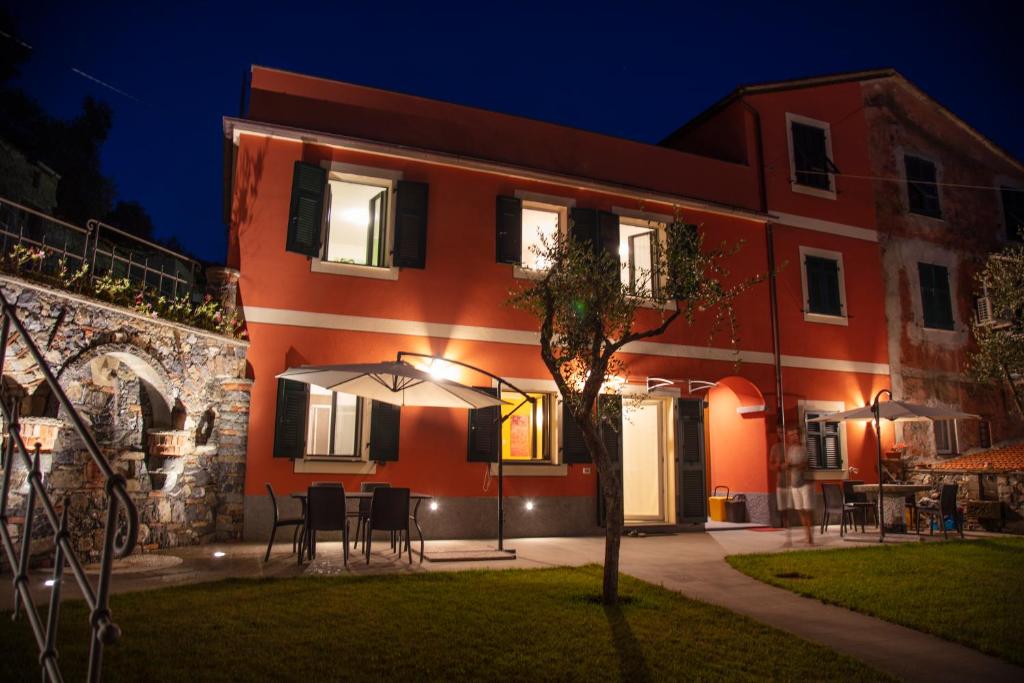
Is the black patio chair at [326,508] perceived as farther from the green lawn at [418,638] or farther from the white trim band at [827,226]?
the white trim band at [827,226]

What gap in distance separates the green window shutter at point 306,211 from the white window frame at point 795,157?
9066mm

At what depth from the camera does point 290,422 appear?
9.55 metres

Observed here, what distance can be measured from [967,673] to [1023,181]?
654 inches

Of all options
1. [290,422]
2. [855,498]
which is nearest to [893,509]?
[855,498]

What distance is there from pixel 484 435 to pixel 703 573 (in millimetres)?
3890

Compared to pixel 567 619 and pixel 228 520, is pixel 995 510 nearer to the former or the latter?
pixel 567 619

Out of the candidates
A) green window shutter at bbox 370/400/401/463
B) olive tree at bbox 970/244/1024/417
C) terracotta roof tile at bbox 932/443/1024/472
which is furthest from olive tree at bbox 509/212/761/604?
A: terracotta roof tile at bbox 932/443/1024/472

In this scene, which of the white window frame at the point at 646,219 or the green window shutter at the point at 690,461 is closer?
the green window shutter at the point at 690,461

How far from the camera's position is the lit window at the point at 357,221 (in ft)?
35.5

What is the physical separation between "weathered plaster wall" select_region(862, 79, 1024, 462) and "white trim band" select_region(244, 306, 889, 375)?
1480mm

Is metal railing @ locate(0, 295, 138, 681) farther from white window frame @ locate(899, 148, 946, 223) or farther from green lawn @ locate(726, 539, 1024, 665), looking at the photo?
white window frame @ locate(899, 148, 946, 223)

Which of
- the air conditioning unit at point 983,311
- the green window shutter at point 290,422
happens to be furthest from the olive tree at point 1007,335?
the green window shutter at point 290,422

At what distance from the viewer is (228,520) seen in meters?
9.09

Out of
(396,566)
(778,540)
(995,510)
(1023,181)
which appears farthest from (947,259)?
(396,566)
